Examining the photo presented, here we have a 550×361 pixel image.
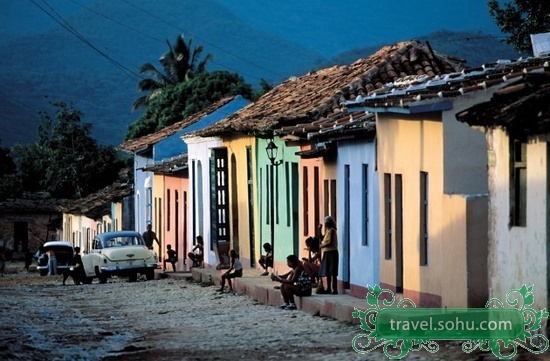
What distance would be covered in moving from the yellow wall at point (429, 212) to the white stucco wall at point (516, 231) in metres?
1.79

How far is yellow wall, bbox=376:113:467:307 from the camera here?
18.4m

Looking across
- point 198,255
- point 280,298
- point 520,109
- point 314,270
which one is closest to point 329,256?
point 314,270

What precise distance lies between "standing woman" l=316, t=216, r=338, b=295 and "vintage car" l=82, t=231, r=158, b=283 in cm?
1449

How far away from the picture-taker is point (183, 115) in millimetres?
67812

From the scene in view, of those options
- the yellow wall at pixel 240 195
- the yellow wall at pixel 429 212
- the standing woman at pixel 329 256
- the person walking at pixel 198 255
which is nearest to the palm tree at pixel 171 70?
the person walking at pixel 198 255

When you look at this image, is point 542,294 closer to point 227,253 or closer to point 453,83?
point 453,83

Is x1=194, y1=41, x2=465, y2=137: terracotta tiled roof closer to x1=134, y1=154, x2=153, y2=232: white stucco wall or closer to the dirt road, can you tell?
the dirt road

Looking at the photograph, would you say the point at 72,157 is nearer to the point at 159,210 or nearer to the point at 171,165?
the point at 159,210

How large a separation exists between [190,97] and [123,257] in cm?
3071

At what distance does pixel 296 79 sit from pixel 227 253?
625cm

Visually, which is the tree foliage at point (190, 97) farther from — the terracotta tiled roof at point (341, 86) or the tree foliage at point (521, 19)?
the terracotta tiled roof at point (341, 86)

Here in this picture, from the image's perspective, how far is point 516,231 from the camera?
1554cm

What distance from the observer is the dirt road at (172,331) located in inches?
656

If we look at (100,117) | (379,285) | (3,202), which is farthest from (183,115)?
(100,117)
